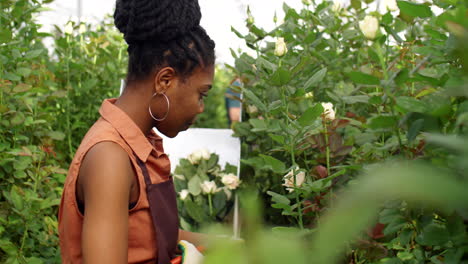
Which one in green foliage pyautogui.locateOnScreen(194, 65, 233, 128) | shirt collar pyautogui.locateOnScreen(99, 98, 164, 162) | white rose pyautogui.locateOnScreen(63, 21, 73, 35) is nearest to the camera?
shirt collar pyautogui.locateOnScreen(99, 98, 164, 162)

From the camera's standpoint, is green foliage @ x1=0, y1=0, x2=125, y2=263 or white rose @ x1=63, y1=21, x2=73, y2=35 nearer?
green foliage @ x1=0, y1=0, x2=125, y2=263

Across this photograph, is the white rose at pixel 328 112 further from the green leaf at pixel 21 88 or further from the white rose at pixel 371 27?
the green leaf at pixel 21 88

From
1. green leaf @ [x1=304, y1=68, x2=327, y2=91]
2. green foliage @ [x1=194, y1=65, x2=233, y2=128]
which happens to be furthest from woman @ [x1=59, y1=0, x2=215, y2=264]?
green foliage @ [x1=194, y1=65, x2=233, y2=128]

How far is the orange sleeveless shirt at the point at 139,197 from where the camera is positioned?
4.75 feet

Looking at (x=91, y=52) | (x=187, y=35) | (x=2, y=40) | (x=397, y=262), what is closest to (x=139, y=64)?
(x=187, y=35)

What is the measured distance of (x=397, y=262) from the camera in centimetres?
102

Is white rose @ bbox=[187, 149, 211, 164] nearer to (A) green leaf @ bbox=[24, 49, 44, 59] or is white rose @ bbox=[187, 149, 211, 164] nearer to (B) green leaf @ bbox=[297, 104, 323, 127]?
(A) green leaf @ bbox=[24, 49, 44, 59]

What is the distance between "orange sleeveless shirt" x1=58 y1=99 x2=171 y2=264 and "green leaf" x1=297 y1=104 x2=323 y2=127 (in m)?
0.49

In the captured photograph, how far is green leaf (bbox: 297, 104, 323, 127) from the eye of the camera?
54.2 inches

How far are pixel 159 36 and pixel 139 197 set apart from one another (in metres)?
0.49

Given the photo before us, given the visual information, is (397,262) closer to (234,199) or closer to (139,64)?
(139,64)

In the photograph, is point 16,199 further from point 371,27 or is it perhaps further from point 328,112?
point 371,27

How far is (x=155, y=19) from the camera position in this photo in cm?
155

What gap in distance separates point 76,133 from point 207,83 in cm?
143
